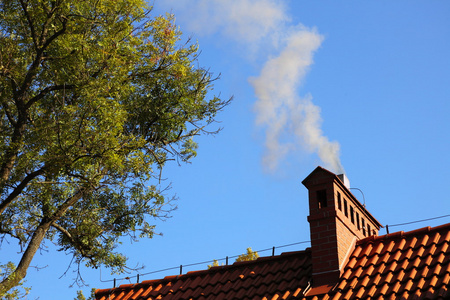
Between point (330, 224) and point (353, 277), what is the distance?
1.11 m

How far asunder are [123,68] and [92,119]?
152 centimetres

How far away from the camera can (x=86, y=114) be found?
1188 centimetres

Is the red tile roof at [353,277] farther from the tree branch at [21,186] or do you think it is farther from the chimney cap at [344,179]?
the tree branch at [21,186]

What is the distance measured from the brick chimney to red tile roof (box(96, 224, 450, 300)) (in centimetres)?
21

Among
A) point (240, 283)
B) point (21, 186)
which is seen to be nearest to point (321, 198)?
point (240, 283)

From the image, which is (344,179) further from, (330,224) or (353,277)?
(353,277)

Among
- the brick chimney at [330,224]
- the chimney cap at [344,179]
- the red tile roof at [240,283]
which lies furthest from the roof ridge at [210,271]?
the chimney cap at [344,179]

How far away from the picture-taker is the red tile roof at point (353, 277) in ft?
31.8

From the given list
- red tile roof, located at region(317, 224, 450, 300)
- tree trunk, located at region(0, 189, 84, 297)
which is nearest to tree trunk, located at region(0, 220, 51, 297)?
tree trunk, located at region(0, 189, 84, 297)

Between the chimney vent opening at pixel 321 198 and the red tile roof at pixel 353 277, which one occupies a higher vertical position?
the chimney vent opening at pixel 321 198

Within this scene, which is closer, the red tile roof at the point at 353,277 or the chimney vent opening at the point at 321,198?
the red tile roof at the point at 353,277

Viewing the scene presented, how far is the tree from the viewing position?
12039 mm

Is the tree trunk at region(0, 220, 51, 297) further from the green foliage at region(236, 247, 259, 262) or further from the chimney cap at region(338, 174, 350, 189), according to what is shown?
the green foliage at region(236, 247, 259, 262)

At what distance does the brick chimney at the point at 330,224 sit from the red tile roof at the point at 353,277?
0.21m
